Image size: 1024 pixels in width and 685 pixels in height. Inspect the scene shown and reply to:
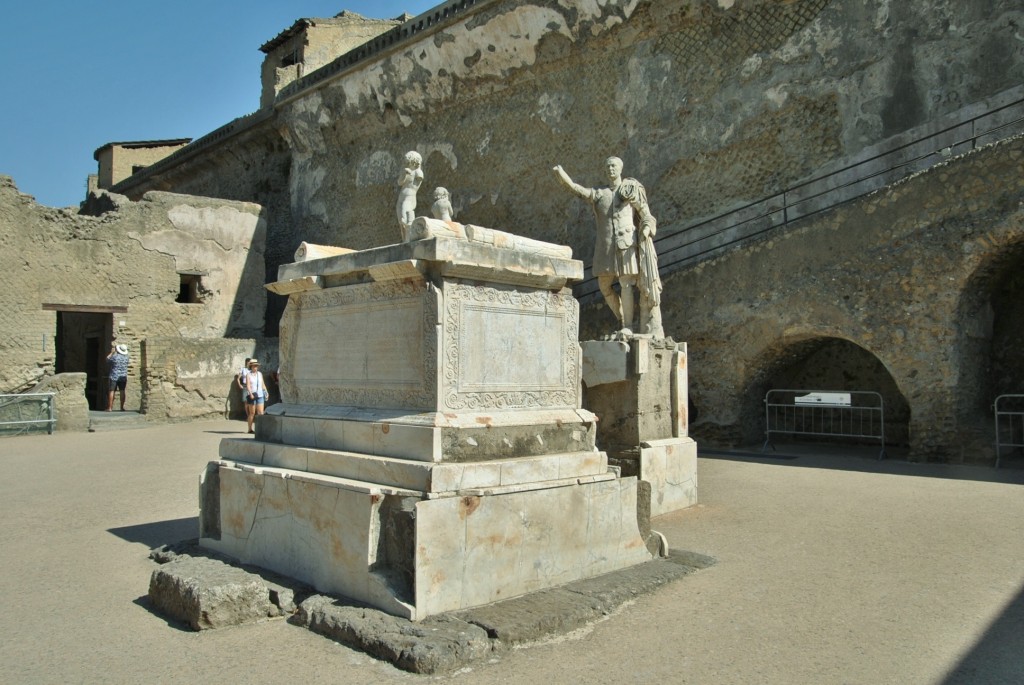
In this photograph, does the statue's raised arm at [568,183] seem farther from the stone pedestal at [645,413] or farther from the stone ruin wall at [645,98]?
the stone ruin wall at [645,98]

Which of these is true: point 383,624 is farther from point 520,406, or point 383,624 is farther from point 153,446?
point 153,446

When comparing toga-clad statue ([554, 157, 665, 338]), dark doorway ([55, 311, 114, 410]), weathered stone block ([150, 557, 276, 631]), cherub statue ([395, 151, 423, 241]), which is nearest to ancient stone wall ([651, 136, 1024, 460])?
toga-clad statue ([554, 157, 665, 338])

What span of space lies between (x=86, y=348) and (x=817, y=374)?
55.9 feet

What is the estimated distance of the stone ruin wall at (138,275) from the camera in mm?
14594

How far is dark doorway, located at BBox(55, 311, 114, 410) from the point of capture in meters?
18.3

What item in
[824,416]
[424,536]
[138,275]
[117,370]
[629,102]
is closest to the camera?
[424,536]

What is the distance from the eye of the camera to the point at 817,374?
1223 cm

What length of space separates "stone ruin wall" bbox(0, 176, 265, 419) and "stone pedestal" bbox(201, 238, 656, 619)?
1129 cm

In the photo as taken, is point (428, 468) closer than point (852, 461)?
Yes

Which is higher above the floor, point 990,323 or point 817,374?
point 990,323

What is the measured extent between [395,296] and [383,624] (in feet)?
5.49

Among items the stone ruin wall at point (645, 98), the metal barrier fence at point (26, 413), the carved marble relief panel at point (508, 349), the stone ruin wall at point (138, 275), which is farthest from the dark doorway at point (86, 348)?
the carved marble relief panel at point (508, 349)

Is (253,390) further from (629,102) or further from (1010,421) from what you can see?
(1010,421)

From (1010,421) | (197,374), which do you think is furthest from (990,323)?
(197,374)
